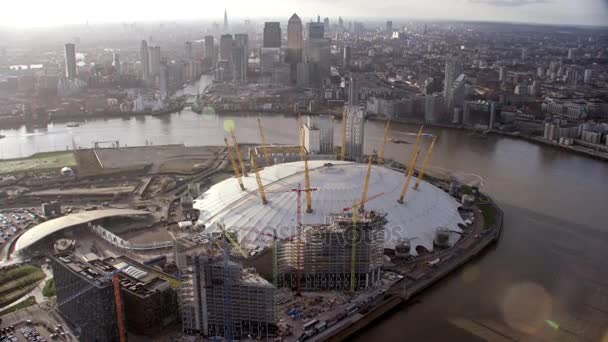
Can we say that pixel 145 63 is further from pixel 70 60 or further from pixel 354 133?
pixel 354 133

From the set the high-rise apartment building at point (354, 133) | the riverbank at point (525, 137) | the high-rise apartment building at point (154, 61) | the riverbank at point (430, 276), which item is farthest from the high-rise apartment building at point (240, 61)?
the riverbank at point (430, 276)

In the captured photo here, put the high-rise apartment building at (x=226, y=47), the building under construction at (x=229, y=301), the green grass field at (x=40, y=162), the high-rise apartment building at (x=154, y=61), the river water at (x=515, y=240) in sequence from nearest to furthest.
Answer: the building under construction at (x=229, y=301) → the river water at (x=515, y=240) → the green grass field at (x=40, y=162) → the high-rise apartment building at (x=154, y=61) → the high-rise apartment building at (x=226, y=47)

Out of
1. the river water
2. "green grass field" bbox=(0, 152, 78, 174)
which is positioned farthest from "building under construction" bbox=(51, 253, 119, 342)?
"green grass field" bbox=(0, 152, 78, 174)

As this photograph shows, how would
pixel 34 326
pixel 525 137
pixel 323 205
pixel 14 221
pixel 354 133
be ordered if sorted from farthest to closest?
pixel 525 137 → pixel 354 133 → pixel 14 221 → pixel 323 205 → pixel 34 326

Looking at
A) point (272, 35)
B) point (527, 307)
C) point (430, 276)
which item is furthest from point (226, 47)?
point (527, 307)

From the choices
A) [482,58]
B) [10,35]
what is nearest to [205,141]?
[482,58]

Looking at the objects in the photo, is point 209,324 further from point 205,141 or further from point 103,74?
point 103,74

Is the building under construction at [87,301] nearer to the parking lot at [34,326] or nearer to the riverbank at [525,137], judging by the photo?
the parking lot at [34,326]
